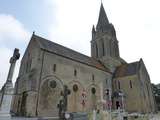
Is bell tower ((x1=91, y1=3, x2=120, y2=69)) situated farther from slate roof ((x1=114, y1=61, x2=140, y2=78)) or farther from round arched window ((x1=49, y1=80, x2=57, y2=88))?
round arched window ((x1=49, y1=80, x2=57, y2=88))

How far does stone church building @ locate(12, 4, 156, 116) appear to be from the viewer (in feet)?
64.8

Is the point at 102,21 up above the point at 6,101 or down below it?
above

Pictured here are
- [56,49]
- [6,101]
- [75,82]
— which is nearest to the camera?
[6,101]

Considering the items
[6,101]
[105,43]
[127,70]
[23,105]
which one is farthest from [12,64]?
[105,43]

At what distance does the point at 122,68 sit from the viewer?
3412 cm

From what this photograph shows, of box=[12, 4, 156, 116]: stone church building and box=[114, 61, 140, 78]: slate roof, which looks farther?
box=[114, 61, 140, 78]: slate roof

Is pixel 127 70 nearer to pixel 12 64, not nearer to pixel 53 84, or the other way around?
pixel 53 84

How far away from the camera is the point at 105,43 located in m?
37.9

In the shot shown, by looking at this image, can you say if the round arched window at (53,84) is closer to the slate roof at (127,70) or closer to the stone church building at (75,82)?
the stone church building at (75,82)

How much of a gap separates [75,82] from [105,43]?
1738cm

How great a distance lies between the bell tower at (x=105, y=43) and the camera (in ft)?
121

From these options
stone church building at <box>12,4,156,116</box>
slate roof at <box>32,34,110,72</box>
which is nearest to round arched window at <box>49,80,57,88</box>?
stone church building at <box>12,4,156,116</box>

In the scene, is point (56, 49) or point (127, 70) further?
point (127, 70)

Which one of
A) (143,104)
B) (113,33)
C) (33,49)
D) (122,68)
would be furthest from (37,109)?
(113,33)
